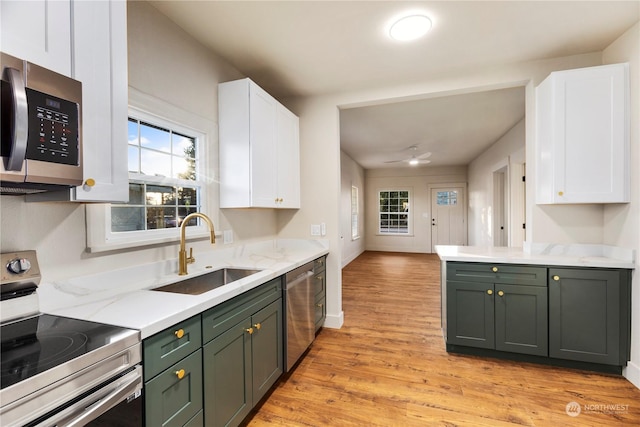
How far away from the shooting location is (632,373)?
217 cm

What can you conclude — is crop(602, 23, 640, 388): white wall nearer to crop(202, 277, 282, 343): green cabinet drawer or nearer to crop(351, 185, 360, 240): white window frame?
crop(202, 277, 282, 343): green cabinet drawer

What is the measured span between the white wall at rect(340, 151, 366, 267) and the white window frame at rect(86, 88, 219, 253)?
3.71 m

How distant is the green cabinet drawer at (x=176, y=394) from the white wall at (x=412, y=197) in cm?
820

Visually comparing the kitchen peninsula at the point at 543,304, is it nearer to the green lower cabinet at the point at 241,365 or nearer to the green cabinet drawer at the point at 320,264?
the green cabinet drawer at the point at 320,264

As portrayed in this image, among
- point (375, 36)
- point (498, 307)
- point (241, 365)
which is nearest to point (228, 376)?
point (241, 365)

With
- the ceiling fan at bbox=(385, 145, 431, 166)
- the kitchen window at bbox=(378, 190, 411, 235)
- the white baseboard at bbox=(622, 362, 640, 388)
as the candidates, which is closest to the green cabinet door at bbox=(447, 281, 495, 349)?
the white baseboard at bbox=(622, 362, 640, 388)

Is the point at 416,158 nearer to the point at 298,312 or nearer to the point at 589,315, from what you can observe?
the point at 589,315

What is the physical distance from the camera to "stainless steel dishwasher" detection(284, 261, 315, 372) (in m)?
2.23

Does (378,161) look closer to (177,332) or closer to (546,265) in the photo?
(546,265)

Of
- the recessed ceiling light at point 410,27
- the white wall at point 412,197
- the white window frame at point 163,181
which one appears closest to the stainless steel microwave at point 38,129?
the white window frame at point 163,181

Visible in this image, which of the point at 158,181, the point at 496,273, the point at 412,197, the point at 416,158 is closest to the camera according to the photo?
the point at 158,181

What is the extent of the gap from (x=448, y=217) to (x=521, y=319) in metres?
6.56

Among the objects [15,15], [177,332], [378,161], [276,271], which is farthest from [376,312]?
[378,161]

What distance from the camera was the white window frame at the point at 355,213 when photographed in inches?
300
